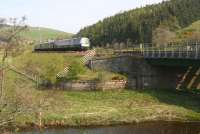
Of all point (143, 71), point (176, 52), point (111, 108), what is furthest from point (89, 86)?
point (111, 108)

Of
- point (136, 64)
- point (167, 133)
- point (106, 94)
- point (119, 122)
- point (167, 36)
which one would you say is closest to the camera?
point (167, 133)

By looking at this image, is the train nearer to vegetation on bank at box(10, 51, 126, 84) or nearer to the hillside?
vegetation on bank at box(10, 51, 126, 84)

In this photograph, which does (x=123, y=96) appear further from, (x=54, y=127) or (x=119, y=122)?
(x=54, y=127)

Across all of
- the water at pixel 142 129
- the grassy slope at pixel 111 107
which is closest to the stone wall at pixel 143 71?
the grassy slope at pixel 111 107

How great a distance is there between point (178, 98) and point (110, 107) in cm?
1147

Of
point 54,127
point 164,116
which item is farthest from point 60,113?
point 164,116

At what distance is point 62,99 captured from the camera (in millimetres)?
62625

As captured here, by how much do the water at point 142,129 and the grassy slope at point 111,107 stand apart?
200 cm

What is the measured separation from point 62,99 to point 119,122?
12.9m

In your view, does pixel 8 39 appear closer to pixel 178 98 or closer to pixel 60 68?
pixel 178 98

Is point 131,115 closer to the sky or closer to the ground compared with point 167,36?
closer to the ground

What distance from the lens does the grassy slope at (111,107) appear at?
50750mm

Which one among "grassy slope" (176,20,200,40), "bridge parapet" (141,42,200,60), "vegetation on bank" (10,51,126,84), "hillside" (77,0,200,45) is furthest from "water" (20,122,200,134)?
"hillside" (77,0,200,45)

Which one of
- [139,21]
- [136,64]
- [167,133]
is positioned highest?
[139,21]
